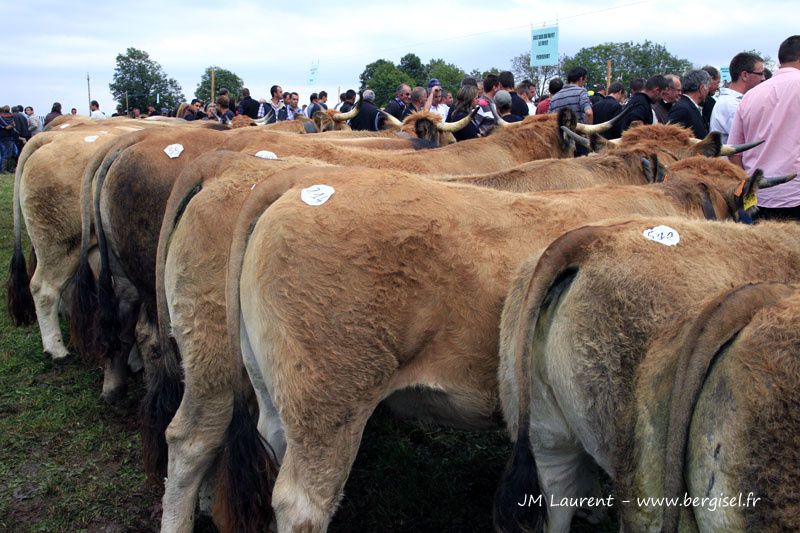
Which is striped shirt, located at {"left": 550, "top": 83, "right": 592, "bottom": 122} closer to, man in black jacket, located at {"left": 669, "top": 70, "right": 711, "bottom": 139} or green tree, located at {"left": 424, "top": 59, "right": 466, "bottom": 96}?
man in black jacket, located at {"left": 669, "top": 70, "right": 711, "bottom": 139}

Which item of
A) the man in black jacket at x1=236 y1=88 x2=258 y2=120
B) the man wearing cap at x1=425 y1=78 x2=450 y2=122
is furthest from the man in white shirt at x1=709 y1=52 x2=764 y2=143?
the man in black jacket at x1=236 y1=88 x2=258 y2=120

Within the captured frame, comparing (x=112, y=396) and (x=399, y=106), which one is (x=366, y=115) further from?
(x=112, y=396)

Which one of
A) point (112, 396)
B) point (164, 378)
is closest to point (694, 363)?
point (164, 378)

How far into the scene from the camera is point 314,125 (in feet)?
38.9

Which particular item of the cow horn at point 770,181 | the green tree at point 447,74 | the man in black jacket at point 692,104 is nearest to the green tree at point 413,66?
the green tree at point 447,74

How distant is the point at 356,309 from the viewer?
302 cm

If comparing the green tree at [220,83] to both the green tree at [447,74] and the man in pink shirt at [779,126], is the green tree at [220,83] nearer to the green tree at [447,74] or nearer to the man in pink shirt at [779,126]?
the green tree at [447,74]

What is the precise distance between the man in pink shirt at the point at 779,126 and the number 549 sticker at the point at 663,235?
286 centimetres

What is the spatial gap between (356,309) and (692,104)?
5.61 meters

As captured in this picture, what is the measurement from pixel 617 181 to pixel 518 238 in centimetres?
216

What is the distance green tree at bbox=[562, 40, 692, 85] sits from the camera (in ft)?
198

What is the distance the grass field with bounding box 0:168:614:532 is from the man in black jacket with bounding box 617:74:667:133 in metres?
4.61

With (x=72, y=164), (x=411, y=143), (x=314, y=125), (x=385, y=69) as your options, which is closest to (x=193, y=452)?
(x=72, y=164)

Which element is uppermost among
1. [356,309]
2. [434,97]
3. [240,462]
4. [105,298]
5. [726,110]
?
[434,97]
